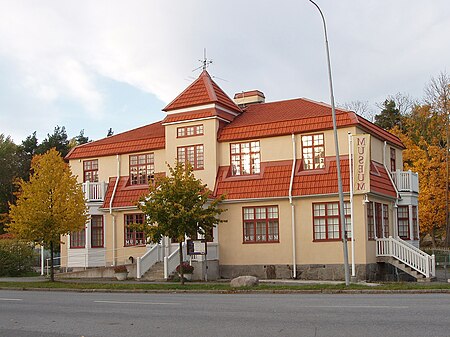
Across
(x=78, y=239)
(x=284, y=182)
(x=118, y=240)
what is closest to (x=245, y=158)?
(x=284, y=182)

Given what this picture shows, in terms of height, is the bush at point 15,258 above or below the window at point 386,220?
below

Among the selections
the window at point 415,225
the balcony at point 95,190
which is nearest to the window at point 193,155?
the balcony at point 95,190

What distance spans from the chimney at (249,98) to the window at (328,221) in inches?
401

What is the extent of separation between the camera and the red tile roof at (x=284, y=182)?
27.7 m

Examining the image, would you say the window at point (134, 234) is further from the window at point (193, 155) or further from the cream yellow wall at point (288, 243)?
the cream yellow wall at point (288, 243)

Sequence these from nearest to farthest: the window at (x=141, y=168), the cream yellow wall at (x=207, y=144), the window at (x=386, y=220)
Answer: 1. the window at (x=386, y=220)
2. the cream yellow wall at (x=207, y=144)
3. the window at (x=141, y=168)

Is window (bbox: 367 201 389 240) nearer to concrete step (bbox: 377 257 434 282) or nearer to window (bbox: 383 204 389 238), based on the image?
window (bbox: 383 204 389 238)

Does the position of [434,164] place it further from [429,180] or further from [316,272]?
[316,272]

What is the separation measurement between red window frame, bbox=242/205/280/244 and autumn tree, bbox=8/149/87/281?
309 inches

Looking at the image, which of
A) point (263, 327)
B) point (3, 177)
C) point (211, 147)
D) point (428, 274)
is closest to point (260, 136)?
point (211, 147)

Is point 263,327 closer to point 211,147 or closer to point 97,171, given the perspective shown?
point 211,147

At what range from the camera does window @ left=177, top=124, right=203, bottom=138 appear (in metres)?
31.7

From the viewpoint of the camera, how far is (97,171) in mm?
35812

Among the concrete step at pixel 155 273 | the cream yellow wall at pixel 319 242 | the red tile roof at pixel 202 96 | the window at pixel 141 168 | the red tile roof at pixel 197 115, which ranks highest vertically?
the red tile roof at pixel 202 96
